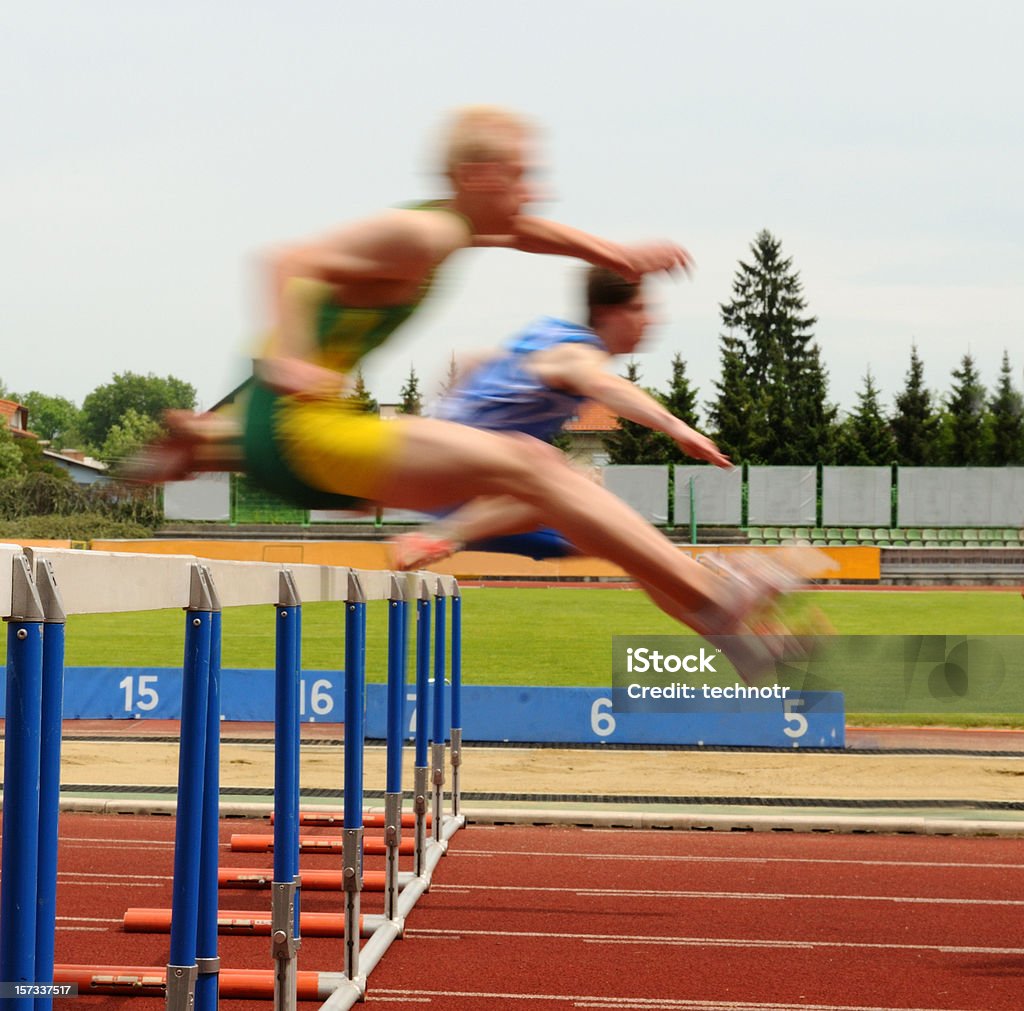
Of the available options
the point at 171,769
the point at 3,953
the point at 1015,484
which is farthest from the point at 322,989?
the point at 1015,484

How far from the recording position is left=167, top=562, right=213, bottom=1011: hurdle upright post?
327cm

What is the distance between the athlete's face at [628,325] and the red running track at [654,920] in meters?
5.14

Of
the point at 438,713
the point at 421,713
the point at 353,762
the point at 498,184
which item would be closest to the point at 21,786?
the point at 498,184

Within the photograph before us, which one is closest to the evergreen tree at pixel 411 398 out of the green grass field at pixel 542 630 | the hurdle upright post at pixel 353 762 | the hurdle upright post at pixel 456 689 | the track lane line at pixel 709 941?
the hurdle upright post at pixel 353 762

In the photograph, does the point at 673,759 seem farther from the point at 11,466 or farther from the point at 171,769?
the point at 11,466

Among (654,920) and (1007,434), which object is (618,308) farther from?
(1007,434)

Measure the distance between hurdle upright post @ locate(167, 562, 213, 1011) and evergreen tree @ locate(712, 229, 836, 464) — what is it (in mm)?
45257

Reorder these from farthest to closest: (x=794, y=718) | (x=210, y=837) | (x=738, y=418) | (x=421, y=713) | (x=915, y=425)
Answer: (x=915, y=425) < (x=738, y=418) < (x=794, y=718) < (x=421, y=713) < (x=210, y=837)

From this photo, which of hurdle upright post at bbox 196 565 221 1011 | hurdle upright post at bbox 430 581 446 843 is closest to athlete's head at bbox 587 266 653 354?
hurdle upright post at bbox 196 565 221 1011

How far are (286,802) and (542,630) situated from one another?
20.1 metres

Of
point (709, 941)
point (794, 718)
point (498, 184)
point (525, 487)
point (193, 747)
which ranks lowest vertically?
point (709, 941)

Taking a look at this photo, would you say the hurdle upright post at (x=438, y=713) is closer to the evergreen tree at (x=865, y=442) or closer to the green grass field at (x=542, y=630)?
the green grass field at (x=542, y=630)

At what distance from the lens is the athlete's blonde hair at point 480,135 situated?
68.1 inches

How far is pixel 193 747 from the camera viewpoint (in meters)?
3.34
